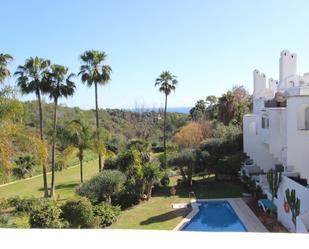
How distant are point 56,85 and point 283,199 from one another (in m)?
16.3

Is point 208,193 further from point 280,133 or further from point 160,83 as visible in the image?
point 160,83

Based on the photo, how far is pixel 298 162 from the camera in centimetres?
1784

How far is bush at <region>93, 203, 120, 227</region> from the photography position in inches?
672

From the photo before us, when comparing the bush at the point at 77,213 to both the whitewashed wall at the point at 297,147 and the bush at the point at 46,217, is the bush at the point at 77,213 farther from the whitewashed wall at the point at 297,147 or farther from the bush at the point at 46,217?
the whitewashed wall at the point at 297,147

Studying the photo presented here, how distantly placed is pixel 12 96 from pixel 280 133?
1454 cm

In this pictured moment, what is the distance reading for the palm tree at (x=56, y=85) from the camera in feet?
79.9

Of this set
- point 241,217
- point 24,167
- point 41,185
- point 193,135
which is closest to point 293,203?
point 241,217

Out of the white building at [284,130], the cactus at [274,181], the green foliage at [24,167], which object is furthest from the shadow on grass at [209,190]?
the green foliage at [24,167]

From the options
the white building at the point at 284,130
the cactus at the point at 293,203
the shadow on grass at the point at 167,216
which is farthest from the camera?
the shadow on grass at the point at 167,216

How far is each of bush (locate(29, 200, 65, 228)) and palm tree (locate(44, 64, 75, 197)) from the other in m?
9.78

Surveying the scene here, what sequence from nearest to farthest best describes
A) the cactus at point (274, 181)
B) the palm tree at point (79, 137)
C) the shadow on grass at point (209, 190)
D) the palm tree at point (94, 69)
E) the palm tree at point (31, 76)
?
the cactus at point (274, 181)
the shadow on grass at point (209, 190)
the palm tree at point (31, 76)
the palm tree at point (79, 137)
the palm tree at point (94, 69)

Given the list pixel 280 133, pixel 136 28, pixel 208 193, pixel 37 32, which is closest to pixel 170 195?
pixel 208 193

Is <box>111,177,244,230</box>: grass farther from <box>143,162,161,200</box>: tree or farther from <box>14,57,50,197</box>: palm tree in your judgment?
<box>14,57,50,197</box>: palm tree

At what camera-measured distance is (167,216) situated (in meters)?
18.6
